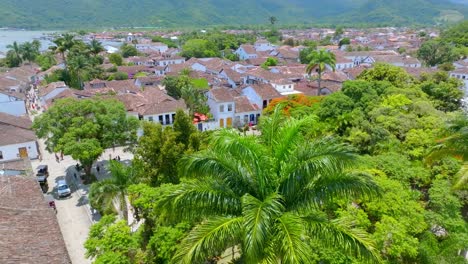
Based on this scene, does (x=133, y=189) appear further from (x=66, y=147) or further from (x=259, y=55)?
(x=259, y=55)

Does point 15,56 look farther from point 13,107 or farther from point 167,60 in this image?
point 13,107

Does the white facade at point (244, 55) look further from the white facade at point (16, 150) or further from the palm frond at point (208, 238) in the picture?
the palm frond at point (208, 238)

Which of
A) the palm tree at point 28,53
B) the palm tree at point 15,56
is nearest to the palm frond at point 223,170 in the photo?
the palm tree at point 15,56

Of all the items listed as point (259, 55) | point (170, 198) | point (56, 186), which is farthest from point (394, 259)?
point (259, 55)

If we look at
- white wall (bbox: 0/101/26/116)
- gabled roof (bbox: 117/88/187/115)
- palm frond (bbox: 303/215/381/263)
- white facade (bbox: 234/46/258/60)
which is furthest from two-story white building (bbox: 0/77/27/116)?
white facade (bbox: 234/46/258/60)

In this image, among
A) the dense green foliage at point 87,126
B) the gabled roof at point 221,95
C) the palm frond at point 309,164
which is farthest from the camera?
the gabled roof at point 221,95

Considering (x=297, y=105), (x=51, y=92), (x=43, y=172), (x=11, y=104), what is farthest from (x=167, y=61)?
(x=43, y=172)

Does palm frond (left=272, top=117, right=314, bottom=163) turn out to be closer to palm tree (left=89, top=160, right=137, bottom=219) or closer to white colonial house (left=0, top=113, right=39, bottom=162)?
palm tree (left=89, top=160, right=137, bottom=219)
